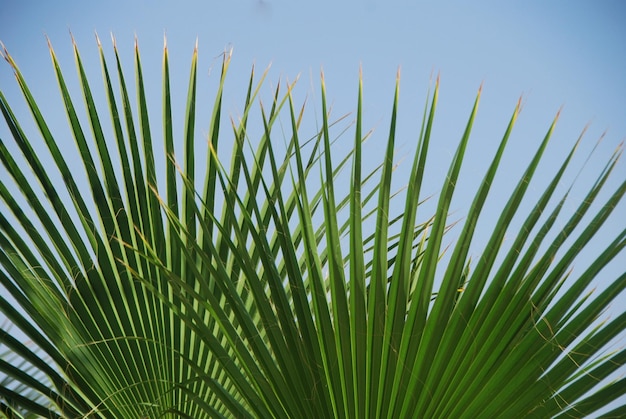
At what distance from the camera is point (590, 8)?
13.1ft

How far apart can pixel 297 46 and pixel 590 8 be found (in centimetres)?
184

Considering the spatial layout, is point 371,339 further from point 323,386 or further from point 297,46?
point 297,46

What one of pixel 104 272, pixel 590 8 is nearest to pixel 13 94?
pixel 104 272

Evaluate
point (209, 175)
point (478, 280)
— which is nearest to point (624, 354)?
point (478, 280)

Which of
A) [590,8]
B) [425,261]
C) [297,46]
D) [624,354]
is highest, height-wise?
[297,46]

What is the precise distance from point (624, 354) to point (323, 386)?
50 cm

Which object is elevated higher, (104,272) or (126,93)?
(126,93)

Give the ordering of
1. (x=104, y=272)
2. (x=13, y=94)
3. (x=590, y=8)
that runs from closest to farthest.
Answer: (x=104, y=272) → (x=13, y=94) → (x=590, y=8)

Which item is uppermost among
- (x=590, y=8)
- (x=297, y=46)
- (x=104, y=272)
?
(x=297, y=46)

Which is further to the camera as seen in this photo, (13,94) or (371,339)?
(13,94)

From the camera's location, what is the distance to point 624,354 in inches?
40.7

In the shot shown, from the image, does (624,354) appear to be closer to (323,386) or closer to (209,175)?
(323,386)

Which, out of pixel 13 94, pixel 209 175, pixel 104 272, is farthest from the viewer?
pixel 13 94

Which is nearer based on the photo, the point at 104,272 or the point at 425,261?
the point at 425,261
